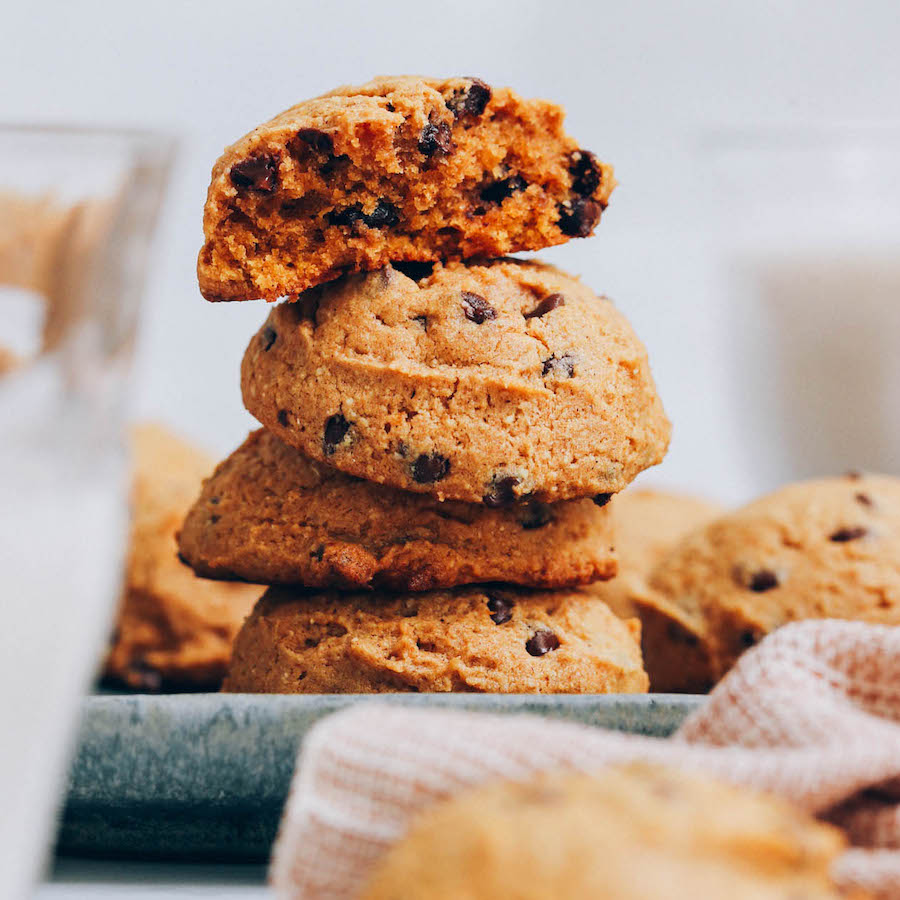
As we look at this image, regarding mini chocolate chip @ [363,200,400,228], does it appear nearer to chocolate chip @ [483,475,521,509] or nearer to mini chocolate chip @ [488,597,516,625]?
chocolate chip @ [483,475,521,509]

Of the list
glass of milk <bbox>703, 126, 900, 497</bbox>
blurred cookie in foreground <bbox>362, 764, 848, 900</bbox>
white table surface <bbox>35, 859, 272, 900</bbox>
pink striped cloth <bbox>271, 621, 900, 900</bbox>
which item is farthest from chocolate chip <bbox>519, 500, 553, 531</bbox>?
glass of milk <bbox>703, 126, 900, 497</bbox>

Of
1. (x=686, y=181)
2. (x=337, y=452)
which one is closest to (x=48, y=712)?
(x=337, y=452)

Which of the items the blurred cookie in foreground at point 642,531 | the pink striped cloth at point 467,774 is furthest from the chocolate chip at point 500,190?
the pink striped cloth at point 467,774

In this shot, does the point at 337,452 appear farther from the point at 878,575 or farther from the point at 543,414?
the point at 878,575

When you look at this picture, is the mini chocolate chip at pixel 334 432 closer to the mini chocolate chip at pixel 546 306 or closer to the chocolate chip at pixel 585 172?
the mini chocolate chip at pixel 546 306

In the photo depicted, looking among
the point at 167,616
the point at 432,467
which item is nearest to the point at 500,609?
the point at 432,467

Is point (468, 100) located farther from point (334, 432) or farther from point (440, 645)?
point (440, 645)

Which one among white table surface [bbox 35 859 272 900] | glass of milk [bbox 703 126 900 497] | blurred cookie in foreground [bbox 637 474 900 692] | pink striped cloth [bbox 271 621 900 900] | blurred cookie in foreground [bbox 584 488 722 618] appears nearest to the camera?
pink striped cloth [bbox 271 621 900 900]
